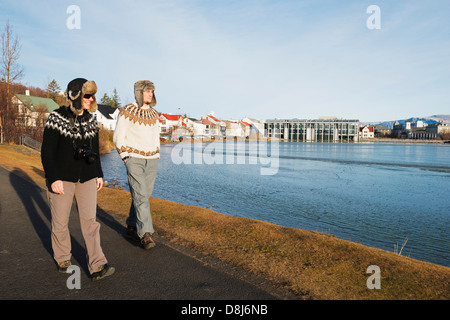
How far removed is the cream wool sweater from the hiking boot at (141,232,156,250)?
4.40 feet

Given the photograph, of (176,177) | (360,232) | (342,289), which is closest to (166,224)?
(342,289)

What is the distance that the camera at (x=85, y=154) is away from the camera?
4.21 m

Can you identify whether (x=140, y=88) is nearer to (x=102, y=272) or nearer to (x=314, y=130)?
(x=102, y=272)

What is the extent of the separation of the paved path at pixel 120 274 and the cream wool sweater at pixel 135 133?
165 cm

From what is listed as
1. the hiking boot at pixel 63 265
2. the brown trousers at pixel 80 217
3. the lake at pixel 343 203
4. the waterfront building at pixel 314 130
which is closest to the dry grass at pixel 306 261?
the brown trousers at pixel 80 217

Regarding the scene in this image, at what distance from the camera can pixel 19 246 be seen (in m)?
5.26

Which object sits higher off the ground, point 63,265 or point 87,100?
point 87,100

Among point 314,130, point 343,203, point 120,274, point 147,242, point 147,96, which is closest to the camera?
point 120,274

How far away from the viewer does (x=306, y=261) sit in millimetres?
4973

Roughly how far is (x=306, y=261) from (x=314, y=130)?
177 meters

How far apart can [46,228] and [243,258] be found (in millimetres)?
4139

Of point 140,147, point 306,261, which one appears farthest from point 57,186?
point 306,261
